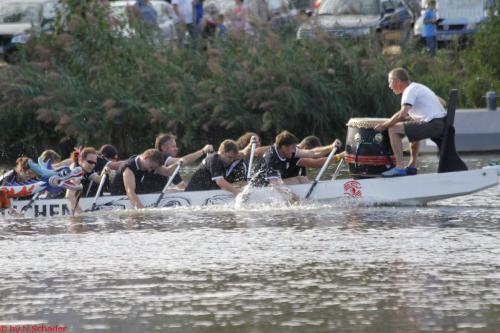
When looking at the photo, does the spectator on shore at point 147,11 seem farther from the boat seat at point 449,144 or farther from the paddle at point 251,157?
the boat seat at point 449,144

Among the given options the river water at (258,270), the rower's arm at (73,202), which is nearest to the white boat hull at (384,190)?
the river water at (258,270)

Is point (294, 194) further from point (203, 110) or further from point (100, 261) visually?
point (203, 110)

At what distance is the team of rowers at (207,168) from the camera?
16438mm

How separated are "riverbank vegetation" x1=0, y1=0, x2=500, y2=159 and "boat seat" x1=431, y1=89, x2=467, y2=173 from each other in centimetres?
785

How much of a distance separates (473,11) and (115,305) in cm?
2022

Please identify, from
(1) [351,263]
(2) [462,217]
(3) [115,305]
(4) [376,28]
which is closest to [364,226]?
(2) [462,217]

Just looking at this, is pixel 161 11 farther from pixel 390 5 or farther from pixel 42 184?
pixel 42 184

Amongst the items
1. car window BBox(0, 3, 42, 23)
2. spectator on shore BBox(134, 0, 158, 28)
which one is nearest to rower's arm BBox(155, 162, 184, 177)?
spectator on shore BBox(134, 0, 158, 28)

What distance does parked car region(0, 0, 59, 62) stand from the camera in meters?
30.5

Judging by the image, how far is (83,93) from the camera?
2555cm

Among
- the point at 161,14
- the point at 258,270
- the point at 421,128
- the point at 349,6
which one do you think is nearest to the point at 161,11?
the point at 161,14

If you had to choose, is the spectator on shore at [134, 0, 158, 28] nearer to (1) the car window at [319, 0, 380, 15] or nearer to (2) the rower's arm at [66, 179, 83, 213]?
(1) the car window at [319, 0, 380, 15]

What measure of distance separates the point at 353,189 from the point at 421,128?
110 cm

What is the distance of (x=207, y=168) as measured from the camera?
1666 cm
